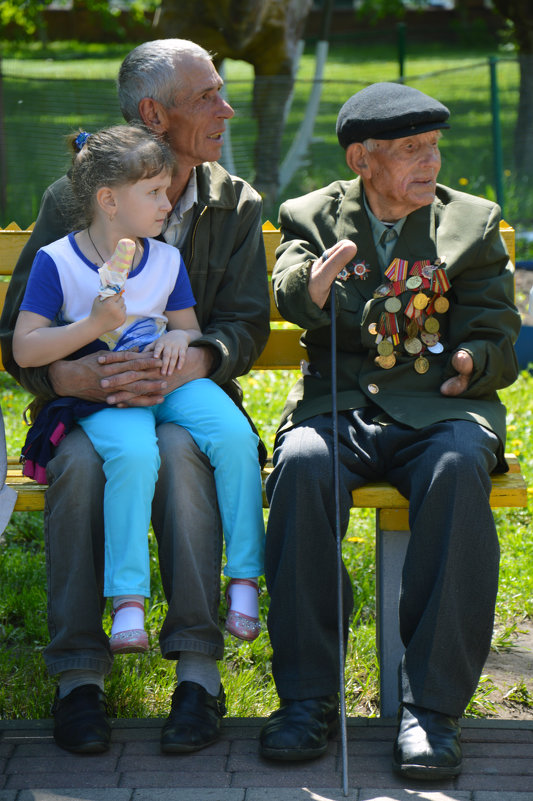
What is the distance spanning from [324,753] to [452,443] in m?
0.86

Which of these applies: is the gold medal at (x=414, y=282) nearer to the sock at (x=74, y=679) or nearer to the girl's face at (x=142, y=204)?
the girl's face at (x=142, y=204)

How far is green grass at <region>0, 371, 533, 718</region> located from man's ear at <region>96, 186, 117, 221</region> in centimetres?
134

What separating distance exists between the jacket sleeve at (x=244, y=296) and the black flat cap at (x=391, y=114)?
1.36ft

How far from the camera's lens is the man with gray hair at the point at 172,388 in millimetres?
2895

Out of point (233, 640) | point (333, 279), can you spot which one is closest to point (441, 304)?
point (333, 279)

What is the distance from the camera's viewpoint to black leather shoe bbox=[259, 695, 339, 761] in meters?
2.79

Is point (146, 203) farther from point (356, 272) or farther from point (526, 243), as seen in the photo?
point (526, 243)

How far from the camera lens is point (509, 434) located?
510cm

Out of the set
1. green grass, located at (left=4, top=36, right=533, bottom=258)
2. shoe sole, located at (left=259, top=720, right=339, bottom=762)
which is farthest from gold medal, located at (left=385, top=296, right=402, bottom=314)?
green grass, located at (left=4, top=36, right=533, bottom=258)

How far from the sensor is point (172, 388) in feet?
10.3

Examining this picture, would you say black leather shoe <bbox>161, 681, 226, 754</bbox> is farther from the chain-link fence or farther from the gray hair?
the chain-link fence

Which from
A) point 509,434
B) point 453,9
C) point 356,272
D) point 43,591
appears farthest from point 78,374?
point 453,9

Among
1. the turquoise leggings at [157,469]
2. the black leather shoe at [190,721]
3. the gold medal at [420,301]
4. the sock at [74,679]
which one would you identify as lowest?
the black leather shoe at [190,721]

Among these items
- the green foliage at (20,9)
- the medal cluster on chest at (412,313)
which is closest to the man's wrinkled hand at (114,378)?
the medal cluster on chest at (412,313)
